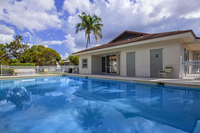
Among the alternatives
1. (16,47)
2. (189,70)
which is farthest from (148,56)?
(16,47)

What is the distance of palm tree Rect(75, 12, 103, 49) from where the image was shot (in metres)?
19.4

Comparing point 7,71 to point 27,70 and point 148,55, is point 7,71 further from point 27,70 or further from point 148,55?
point 148,55

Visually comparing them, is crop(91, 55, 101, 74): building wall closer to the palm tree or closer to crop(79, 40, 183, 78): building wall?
crop(79, 40, 183, 78): building wall

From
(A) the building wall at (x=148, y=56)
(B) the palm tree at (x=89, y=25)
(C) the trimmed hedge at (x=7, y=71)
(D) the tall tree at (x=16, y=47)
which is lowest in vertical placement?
(C) the trimmed hedge at (x=7, y=71)

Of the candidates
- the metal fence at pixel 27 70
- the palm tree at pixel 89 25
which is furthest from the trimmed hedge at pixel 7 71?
the palm tree at pixel 89 25

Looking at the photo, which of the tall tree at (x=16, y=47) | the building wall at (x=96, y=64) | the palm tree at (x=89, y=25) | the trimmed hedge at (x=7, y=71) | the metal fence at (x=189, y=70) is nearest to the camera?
the metal fence at (x=189, y=70)

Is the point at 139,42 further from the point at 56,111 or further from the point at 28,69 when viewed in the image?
the point at 28,69

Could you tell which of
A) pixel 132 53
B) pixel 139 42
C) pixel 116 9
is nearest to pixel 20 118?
pixel 139 42

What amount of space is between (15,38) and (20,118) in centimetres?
2361

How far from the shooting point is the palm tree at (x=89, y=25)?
63.7 feet

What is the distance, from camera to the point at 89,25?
19.5m

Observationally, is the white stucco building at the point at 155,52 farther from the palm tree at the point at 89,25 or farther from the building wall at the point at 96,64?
the palm tree at the point at 89,25

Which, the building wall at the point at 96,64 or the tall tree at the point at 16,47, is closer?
the building wall at the point at 96,64

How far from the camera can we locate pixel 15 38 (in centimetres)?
2080
